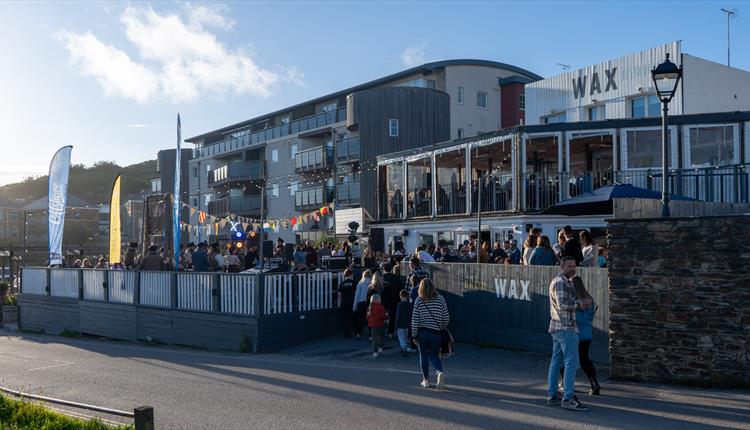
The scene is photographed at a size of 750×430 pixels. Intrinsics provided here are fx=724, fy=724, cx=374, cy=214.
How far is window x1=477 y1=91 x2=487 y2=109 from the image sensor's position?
45.8 metres

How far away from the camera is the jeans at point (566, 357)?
27.9 ft

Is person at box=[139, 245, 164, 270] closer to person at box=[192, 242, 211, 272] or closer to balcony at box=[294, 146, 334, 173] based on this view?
person at box=[192, 242, 211, 272]

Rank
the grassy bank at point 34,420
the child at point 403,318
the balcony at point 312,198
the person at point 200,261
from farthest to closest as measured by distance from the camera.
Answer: the balcony at point 312,198
the person at point 200,261
the child at point 403,318
the grassy bank at point 34,420

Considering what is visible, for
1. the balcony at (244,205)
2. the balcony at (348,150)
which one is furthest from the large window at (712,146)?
the balcony at (244,205)

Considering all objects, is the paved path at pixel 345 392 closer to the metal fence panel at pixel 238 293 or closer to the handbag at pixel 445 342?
the handbag at pixel 445 342

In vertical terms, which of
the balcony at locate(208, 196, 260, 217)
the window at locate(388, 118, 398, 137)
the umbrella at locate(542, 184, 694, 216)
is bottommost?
the umbrella at locate(542, 184, 694, 216)

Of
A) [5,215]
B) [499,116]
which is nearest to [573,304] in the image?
[499,116]

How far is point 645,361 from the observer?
409 inches

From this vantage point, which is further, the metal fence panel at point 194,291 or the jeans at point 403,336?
the metal fence panel at point 194,291

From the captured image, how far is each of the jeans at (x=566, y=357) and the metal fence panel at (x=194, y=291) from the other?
1100 cm

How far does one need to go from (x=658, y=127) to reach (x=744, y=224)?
38.4 feet

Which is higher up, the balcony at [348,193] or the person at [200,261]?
→ the balcony at [348,193]

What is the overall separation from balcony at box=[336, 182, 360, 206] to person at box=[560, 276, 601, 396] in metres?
32.0

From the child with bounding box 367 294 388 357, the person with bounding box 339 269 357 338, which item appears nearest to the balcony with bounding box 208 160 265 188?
the person with bounding box 339 269 357 338
